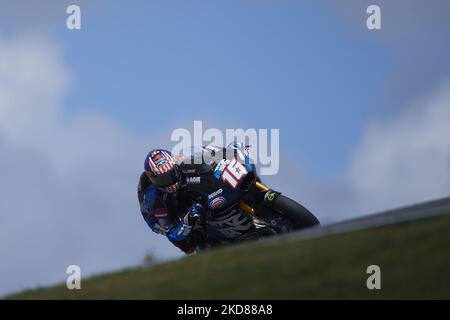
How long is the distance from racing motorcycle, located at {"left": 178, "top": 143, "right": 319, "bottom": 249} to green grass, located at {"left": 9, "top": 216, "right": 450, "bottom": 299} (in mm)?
3975

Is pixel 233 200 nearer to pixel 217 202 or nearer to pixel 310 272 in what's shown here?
pixel 217 202

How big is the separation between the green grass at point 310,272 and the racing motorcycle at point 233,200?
157 inches

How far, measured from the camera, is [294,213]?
15.5 meters

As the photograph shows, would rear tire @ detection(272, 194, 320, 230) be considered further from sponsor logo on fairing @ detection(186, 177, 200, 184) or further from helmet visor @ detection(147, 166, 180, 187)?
helmet visor @ detection(147, 166, 180, 187)

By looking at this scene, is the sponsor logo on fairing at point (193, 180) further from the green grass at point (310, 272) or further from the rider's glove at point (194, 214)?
the green grass at point (310, 272)

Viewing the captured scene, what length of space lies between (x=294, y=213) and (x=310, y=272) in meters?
5.46

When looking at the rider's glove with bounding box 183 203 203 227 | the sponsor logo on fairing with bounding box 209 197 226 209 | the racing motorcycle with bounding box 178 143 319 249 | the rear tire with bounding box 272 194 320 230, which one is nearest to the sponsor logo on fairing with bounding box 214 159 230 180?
the racing motorcycle with bounding box 178 143 319 249

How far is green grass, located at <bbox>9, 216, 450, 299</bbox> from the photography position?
9414 mm

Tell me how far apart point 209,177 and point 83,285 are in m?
4.63

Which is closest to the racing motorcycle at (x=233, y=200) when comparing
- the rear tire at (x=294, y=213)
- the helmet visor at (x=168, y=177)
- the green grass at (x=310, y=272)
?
the rear tire at (x=294, y=213)

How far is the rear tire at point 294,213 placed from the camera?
15.4 meters

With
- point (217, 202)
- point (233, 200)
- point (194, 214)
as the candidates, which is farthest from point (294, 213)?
point (194, 214)
